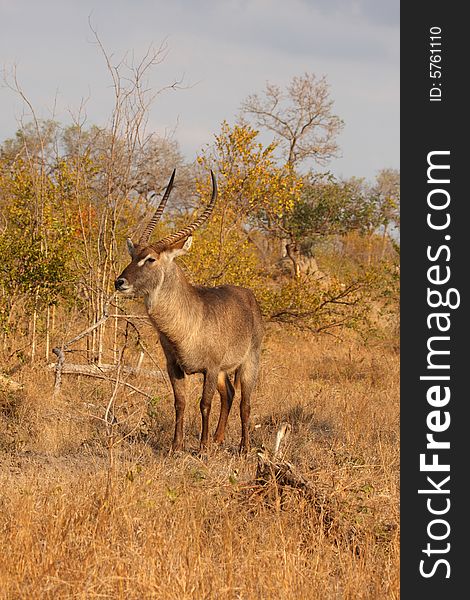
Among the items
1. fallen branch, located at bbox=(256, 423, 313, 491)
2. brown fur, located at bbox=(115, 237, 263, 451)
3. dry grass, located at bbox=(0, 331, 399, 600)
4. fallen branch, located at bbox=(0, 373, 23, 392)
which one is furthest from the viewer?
fallen branch, located at bbox=(0, 373, 23, 392)

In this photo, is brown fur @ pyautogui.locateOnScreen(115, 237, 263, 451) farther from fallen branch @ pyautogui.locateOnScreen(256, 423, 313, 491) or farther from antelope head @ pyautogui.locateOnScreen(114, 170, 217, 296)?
fallen branch @ pyautogui.locateOnScreen(256, 423, 313, 491)

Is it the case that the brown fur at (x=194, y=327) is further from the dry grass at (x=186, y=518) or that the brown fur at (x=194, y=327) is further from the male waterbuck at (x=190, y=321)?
the dry grass at (x=186, y=518)

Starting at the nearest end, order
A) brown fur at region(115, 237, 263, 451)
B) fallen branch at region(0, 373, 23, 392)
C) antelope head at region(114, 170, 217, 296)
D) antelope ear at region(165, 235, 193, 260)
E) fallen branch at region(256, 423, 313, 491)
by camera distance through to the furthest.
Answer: fallen branch at region(256, 423, 313, 491) < antelope head at region(114, 170, 217, 296) < brown fur at region(115, 237, 263, 451) < antelope ear at region(165, 235, 193, 260) < fallen branch at region(0, 373, 23, 392)

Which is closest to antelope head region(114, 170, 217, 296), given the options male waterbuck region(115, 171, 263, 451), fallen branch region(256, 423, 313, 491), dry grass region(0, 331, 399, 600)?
male waterbuck region(115, 171, 263, 451)

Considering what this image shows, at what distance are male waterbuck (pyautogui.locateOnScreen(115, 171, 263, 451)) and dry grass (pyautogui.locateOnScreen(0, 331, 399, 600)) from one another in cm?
51

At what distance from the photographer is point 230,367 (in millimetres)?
8203

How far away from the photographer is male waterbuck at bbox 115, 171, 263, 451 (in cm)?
717

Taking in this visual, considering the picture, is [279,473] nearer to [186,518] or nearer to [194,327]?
[186,518]

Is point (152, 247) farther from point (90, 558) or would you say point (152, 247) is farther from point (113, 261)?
point (90, 558)

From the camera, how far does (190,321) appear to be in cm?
748

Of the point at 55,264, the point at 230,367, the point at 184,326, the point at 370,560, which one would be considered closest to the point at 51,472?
the point at 184,326

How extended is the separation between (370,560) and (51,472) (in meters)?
2.95

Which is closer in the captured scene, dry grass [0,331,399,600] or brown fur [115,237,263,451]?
dry grass [0,331,399,600]

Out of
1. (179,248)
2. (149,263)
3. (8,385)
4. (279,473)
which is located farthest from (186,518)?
(8,385)
